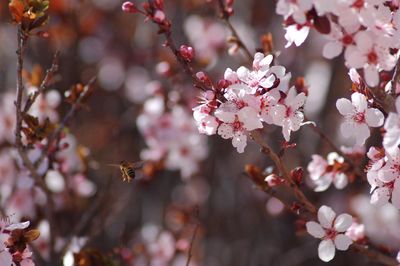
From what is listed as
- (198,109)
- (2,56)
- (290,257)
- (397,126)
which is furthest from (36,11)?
(2,56)

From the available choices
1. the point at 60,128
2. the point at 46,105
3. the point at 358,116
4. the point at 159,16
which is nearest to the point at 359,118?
the point at 358,116

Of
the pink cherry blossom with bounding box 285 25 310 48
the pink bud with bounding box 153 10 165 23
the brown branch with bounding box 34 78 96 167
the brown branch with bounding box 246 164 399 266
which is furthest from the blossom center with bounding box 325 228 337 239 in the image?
the brown branch with bounding box 34 78 96 167

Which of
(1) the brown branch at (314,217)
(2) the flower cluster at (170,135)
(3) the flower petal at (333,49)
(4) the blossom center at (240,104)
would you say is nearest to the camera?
(3) the flower petal at (333,49)

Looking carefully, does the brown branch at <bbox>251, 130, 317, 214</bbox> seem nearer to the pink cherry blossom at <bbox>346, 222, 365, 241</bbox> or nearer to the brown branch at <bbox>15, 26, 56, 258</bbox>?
the pink cherry blossom at <bbox>346, 222, 365, 241</bbox>

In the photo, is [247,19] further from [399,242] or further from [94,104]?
[399,242]

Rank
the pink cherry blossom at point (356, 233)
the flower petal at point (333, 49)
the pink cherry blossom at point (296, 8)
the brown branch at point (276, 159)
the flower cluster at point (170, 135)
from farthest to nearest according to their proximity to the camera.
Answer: the flower cluster at point (170, 135) → the pink cherry blossom at point (356, 233) → the brown branch at point (276, 159) → the flower petal at point (333, 49) → the pink cherry blossom at point (296, 8)

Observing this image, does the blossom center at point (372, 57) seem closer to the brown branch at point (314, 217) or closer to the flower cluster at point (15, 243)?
the brown branch at point (314, 217)

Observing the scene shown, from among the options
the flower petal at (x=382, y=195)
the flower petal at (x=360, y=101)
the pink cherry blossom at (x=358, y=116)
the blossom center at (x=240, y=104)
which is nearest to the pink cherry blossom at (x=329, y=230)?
the flower petal at (x=382, y=195)
